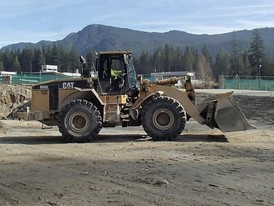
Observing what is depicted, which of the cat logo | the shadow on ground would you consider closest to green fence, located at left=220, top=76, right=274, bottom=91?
the shadow on ground

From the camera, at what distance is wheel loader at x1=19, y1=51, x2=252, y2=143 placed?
50.2ft

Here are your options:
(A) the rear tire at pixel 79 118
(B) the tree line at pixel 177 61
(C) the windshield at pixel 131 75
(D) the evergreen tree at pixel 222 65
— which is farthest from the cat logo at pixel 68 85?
(D) the evergreen tree at pixel 222 65

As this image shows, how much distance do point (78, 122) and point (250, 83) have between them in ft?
165

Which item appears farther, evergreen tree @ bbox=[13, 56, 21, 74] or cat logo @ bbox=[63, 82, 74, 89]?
evergreen tree @ bbox=[13, 56, 21, 74]

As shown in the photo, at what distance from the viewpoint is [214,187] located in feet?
27.7

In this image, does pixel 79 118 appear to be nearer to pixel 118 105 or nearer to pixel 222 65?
pixel 118 105

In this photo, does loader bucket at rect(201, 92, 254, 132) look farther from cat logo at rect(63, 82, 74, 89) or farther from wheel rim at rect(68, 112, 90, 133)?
cat logo at rect(63, 82, 74, 89)

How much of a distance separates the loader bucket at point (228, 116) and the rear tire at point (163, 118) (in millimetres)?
1084

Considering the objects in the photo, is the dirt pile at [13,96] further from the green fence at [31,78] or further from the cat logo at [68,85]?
the cat logo at [68,85]

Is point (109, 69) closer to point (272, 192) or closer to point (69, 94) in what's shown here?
point (69, 94)

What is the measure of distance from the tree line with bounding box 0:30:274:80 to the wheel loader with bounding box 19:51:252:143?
9016 cm

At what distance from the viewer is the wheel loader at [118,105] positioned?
15297 millimetres

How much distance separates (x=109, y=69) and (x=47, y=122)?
2.72 meters

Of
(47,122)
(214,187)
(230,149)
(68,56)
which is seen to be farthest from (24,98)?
(68,56)
